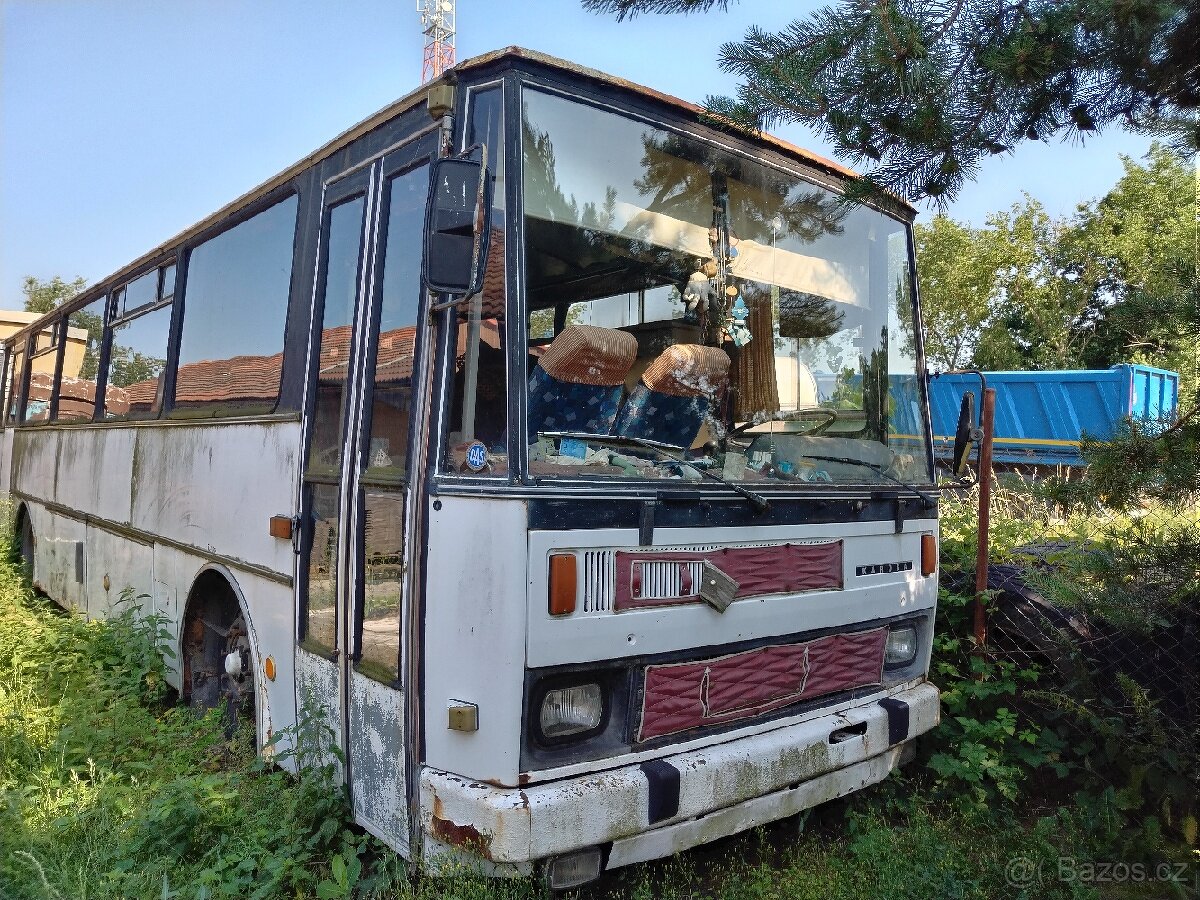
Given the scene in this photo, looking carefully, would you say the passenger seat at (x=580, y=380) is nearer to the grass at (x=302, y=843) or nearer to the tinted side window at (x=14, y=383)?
the grass at (x=302, y=843)

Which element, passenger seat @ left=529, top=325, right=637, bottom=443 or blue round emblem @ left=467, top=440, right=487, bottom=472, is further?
passenger seat @ left=529, top=325, right=637, bottom=443

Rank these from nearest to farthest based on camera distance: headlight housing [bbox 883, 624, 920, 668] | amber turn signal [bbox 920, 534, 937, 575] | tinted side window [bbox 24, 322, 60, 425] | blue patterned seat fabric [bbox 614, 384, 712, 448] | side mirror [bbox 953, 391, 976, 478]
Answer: blue patterned seat fabric [bbox 614, 384, 712, 448], headlight housing [bbox 883, 624, 920, 668], amber turn signal [bbox 920, 534, 937, 575], side mirror [bbox 953, 391, 976, 478], tinted side window [bbox 24, 322, 60, 425]

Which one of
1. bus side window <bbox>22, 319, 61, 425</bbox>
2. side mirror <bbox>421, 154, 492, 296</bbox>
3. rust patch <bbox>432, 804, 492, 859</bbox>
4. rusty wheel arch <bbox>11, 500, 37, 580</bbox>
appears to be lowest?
rust patch <bbox>432, 804, 492, 859</bbox>

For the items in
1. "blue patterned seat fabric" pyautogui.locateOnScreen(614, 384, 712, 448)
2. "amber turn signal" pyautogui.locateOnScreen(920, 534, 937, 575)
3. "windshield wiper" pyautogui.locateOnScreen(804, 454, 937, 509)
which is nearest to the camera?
"blue patterned seat fabric" pyautogui.locateOnScreen(614, 384, 712, 448)

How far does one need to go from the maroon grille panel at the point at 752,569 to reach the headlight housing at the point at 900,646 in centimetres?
55

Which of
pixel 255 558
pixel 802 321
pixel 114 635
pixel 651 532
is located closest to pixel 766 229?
pixel 802 321

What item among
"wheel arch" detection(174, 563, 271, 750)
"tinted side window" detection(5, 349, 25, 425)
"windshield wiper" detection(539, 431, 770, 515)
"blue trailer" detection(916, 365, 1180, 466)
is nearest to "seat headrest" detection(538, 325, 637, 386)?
"windshield wiper" detection(539, 431, 770, 515)

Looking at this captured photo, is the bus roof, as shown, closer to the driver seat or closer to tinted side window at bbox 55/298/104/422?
the driver seat

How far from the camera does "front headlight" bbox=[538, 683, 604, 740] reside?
9.66 feet

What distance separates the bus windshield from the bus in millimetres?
14

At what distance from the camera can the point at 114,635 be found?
5.84 m

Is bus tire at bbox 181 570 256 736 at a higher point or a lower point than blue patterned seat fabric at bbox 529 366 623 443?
lower

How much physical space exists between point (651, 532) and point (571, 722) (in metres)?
0.68

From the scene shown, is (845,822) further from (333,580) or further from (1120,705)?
(333,580)
